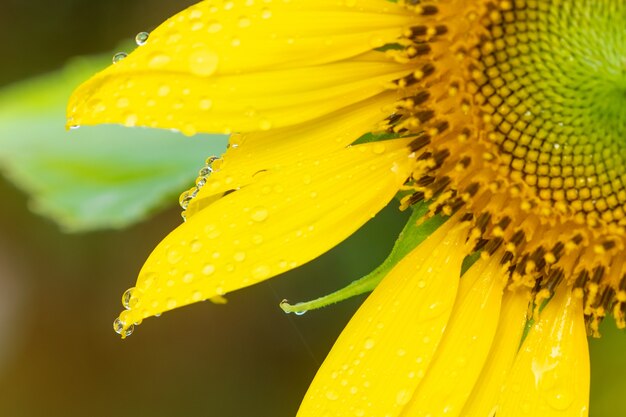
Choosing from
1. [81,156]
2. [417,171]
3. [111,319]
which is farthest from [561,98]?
[111,319]

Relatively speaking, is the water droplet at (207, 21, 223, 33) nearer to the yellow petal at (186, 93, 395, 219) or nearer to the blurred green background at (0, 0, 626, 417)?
the yellow petal at (186, 93, 395, 219)

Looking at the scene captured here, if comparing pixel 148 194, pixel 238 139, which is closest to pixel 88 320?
pixel 148 194

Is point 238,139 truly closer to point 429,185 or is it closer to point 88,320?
point 429,185

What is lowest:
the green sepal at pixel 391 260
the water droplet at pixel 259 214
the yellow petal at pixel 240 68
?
the green sepal at pixel 391 260

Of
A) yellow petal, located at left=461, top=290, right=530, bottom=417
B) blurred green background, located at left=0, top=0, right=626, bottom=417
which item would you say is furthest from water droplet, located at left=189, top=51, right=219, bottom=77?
blurred green background, located at left=0, top=0, right=626, bottom=417

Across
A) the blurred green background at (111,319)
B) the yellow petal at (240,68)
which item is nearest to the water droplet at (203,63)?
the yellow petal at (240,68)

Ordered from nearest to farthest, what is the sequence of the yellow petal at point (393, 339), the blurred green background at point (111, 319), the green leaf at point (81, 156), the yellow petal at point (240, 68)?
the yellow petal at point (240, 68)
the yellow petal at point (393, 339)
the green leaf at point (81, 156)
the blurred green background at point (111, 319)

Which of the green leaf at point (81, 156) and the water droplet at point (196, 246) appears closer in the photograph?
the water droplet at point (196, 246)

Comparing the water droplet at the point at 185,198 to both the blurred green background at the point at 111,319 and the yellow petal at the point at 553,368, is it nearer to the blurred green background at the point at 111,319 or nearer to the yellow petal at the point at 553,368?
the yellow petal at the point at 553,368
